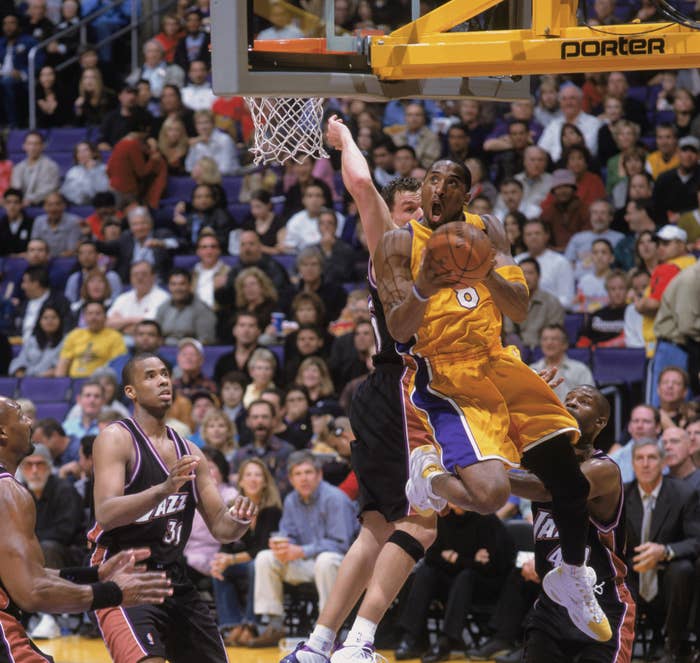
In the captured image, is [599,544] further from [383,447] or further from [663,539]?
[663,539]

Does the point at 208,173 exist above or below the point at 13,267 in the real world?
above

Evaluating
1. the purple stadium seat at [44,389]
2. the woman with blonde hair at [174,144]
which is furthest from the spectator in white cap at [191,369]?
the woman with blonde hair at [174,144]

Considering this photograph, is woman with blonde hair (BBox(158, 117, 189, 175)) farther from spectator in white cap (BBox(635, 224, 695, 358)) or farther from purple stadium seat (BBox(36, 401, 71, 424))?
spectator in white cap (BBox(635, 224, 695, 358))

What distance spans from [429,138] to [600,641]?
8.74 meters

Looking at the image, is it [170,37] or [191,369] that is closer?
[191,369]

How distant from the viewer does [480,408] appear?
19.9 feet

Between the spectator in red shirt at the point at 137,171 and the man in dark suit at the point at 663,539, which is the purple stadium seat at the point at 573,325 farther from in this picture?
the spectator in red shirt at the point at 137,171

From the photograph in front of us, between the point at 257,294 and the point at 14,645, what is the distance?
7.44 metres

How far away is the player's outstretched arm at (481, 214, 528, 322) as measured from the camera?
5.91 m

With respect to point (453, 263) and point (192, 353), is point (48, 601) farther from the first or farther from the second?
point (192, 353)

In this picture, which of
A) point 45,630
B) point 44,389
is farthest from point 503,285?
point 44,389

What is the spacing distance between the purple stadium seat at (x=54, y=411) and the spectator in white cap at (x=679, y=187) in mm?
5793

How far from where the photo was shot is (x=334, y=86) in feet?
21.1

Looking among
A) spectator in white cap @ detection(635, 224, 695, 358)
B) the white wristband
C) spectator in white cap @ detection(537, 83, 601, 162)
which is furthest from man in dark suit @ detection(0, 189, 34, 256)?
the white wristband
